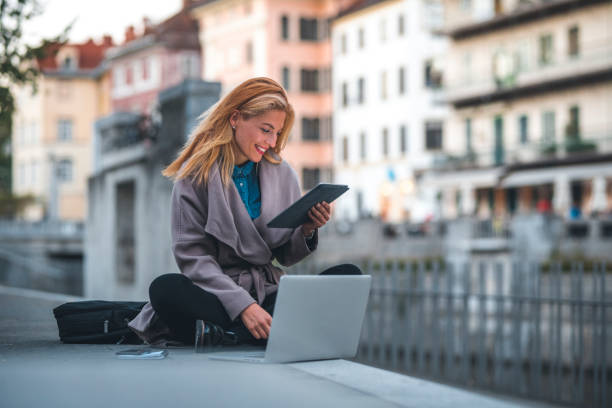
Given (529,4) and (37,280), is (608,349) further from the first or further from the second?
(529,4)

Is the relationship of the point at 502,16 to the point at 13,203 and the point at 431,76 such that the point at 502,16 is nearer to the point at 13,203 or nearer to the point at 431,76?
the point at 431,76

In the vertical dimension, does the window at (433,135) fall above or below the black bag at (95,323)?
above

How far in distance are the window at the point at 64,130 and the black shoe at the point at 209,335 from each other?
74017 millimetres

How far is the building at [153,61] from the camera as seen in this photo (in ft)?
218

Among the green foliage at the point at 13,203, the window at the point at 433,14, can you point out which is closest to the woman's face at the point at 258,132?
the window at the point at 433,14

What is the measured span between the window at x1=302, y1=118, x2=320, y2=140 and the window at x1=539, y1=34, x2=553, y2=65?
785 inches

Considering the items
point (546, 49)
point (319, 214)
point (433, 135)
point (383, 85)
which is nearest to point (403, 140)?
point (433, 135)

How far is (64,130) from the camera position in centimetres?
7681

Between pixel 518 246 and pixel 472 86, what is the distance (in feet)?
72.5

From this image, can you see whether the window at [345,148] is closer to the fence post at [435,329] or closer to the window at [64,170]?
the window at [64,170]

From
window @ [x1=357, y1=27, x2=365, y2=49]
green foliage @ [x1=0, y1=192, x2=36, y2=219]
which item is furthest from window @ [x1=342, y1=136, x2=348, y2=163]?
green foliage @ [x1=0, y1=192, x2=36, y2=219]

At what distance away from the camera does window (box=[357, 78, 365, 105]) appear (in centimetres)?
5388

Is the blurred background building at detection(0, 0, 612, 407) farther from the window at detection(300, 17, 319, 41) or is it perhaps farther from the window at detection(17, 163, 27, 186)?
the window at detection(17, 163, 27, 186)

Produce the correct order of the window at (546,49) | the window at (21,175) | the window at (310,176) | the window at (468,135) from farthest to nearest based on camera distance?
the window at (21,175) < the window at (310,176) < the window at (468,135) < the window at (546,49)
